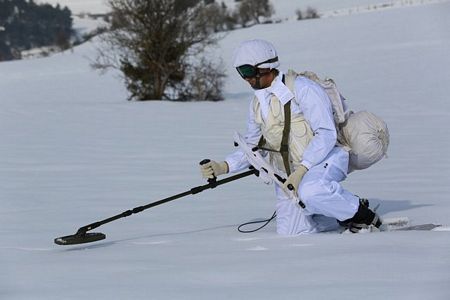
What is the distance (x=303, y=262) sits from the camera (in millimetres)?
3730

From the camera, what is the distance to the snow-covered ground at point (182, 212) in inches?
131

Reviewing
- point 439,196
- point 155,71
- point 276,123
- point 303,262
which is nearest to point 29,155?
point 439,196

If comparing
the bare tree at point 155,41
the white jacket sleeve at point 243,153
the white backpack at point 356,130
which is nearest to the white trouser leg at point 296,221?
the white jacket sleeve at point 243,153

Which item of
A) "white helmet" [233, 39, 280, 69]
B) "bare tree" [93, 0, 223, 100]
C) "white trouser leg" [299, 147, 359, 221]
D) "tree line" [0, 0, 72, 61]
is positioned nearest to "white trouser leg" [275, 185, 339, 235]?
"white trouser leg" [299, 147, 359, 221]

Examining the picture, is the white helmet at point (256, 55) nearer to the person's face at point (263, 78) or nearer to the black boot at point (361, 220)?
the person's face at point (263, 78)

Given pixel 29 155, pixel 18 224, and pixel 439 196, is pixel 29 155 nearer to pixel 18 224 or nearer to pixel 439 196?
pixel 18 224

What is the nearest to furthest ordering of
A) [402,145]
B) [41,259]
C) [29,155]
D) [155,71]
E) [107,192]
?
[41,259], [107,192], [29,155], [402,145], [155,71]

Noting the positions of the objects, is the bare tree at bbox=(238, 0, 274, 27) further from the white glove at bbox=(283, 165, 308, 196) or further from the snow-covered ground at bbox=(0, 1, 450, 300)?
the white glove at bbox=(283, 165, 308, 196)

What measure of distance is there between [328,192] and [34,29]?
2515 inches

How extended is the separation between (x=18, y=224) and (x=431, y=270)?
3219 millimetres

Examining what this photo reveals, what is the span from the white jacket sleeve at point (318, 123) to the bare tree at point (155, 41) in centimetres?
1745

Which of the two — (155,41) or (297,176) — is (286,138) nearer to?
(297,176)

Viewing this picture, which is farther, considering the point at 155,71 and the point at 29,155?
the point at 155,71

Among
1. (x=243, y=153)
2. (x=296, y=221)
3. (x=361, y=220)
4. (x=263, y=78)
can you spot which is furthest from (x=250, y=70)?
(x=361, y=220)
